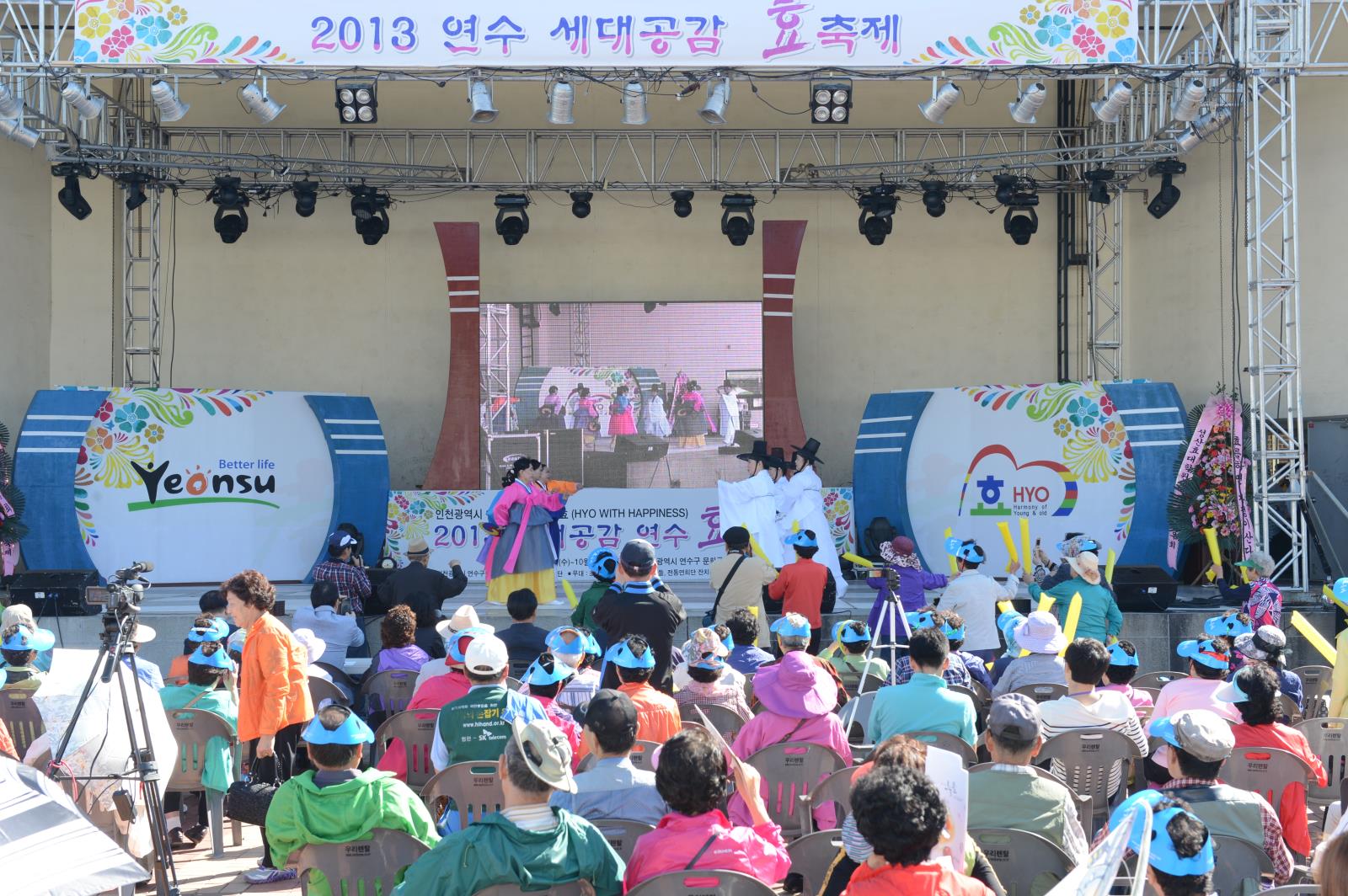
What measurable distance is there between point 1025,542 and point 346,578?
646cm

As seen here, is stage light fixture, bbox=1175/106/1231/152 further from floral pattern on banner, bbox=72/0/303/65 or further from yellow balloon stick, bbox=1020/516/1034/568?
floral pattern on banner, bbox=72/0/303/65

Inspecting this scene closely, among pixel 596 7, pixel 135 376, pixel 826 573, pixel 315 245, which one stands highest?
pixel 596 7

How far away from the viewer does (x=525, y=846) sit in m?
3.13

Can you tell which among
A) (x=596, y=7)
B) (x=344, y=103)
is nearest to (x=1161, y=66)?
(x=596, y=7)

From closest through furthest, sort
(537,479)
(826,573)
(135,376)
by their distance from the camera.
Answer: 1. (826,573)
2. (537,479)
3. (135,376)

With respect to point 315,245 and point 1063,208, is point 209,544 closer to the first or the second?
point 315,245

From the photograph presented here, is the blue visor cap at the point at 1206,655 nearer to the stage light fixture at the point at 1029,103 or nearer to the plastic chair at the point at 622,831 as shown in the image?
the plastic chair at the point at 622,831

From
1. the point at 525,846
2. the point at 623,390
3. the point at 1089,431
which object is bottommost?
the point at 525,846

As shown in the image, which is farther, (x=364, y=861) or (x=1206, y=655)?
(x=1206, y=655)

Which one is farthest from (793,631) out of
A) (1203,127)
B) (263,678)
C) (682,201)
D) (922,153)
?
(922,153)

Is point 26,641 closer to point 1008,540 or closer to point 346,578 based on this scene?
point 346,578

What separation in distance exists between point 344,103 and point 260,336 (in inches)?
212

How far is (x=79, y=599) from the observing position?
35.1 feet

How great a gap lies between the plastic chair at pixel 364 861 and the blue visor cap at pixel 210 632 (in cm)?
234
